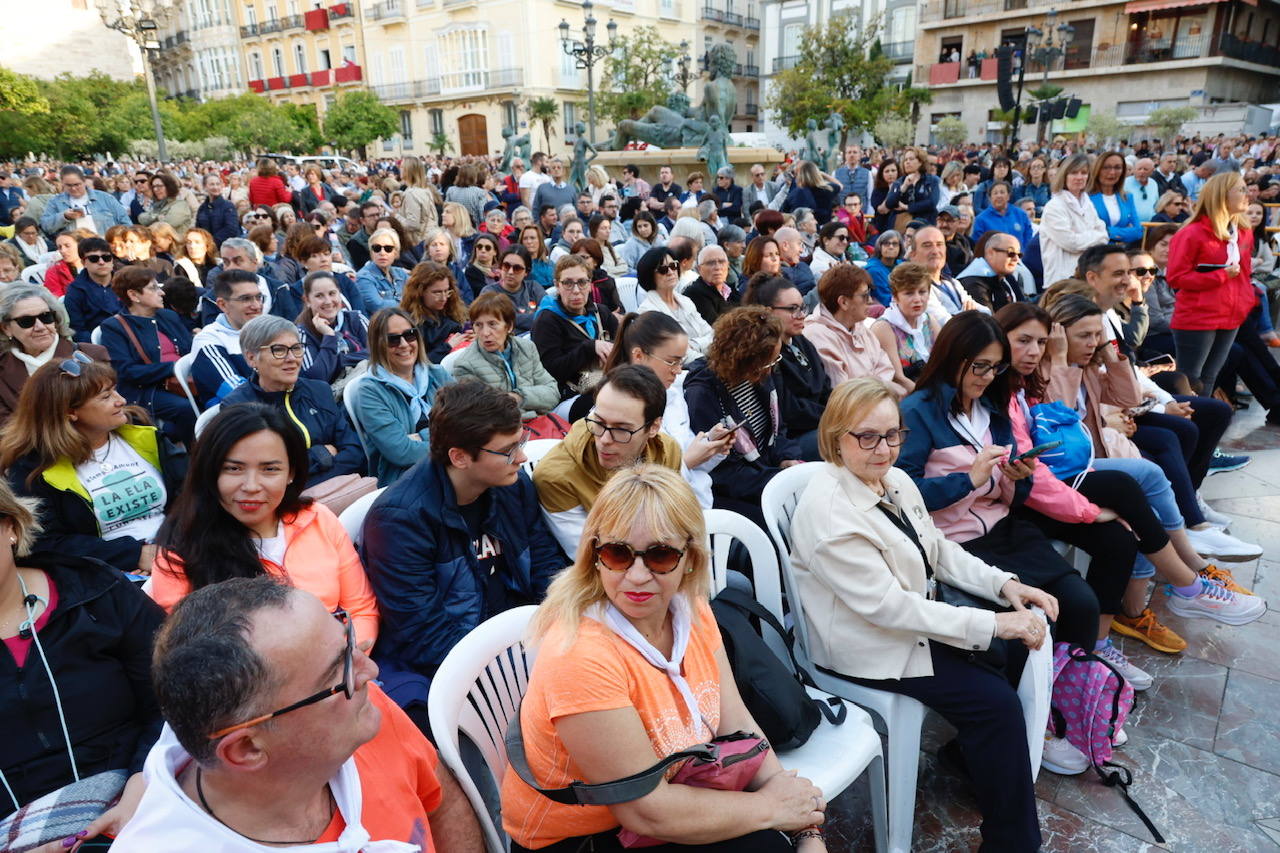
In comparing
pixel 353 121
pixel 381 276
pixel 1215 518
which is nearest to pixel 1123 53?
pixel 353 121

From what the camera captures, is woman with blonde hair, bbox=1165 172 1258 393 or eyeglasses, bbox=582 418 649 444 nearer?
eyeglasses, bbox=582 418 649 444

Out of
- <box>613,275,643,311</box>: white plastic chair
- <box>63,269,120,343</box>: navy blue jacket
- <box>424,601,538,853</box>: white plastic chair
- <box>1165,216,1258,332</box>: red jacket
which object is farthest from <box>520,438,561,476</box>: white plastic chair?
<box>1165,216,1258,332</box>: red jacket

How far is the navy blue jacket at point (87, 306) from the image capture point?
5.33 meters

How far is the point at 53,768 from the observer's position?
1.71m

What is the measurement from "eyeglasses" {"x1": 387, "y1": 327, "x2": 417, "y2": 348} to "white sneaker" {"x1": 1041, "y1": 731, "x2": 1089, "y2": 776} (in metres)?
3.08

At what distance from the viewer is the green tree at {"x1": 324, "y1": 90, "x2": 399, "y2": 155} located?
34719mm

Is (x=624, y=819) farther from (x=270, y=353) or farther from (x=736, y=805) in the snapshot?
(x=270, y=353)

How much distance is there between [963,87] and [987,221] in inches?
1406

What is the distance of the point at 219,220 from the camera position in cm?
845

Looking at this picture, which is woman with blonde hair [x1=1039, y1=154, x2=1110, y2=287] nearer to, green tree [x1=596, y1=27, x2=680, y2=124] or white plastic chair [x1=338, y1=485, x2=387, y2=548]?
white plastic chair [x1=338, y1=485, x2=387, y2=548]

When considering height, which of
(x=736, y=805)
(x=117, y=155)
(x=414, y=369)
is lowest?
(x=736, y=805)

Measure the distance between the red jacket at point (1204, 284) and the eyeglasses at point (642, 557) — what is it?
5025 mm

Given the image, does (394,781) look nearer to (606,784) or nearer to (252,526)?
(606,784)

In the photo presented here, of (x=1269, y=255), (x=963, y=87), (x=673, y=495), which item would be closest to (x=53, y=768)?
(x=673, y=495)
